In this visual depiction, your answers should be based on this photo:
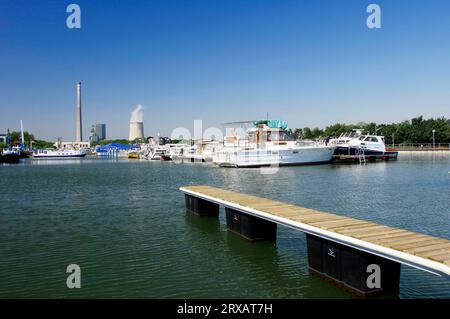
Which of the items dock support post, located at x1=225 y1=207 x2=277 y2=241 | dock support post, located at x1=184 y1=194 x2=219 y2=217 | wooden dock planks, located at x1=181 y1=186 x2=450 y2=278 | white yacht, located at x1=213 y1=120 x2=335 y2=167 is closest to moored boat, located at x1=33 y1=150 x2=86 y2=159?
white yacht, located at x1=213 y1=120 x2=335 y2=167

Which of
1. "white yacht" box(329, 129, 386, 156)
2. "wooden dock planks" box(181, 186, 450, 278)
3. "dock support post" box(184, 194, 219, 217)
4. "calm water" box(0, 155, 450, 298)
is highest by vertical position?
"white yacht" box(329, 129, 386, 156)

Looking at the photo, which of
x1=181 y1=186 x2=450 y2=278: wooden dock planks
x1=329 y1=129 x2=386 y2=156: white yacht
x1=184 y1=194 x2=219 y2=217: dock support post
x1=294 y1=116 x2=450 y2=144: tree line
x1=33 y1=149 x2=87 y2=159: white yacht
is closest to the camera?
x1=181 y1=186 x2=450 y2=278: wooden dock planks

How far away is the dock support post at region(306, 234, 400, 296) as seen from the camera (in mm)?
8914

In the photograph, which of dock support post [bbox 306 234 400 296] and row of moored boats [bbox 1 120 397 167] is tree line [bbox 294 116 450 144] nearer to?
row of moored boats [bbox 1 120 397 167]

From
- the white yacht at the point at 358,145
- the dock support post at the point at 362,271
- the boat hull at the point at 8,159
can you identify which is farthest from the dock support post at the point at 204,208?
the boat hull at the point at 8,159

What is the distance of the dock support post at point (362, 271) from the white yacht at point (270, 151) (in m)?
53.2

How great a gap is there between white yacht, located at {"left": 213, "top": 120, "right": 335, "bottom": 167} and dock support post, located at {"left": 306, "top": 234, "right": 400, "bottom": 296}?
5324 cm

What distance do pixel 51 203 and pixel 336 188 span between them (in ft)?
68.6

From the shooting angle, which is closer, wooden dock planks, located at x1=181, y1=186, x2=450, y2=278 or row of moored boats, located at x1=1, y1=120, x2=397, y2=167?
wooden dock planks, located at x1=181, y1=186, x2=450, y2=278

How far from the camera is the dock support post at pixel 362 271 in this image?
891 centimetres

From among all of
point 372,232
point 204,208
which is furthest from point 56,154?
point 372,232

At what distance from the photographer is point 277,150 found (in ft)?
206

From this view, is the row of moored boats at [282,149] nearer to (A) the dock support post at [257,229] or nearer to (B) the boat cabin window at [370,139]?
(B) the boat cabin window at [370,139]
